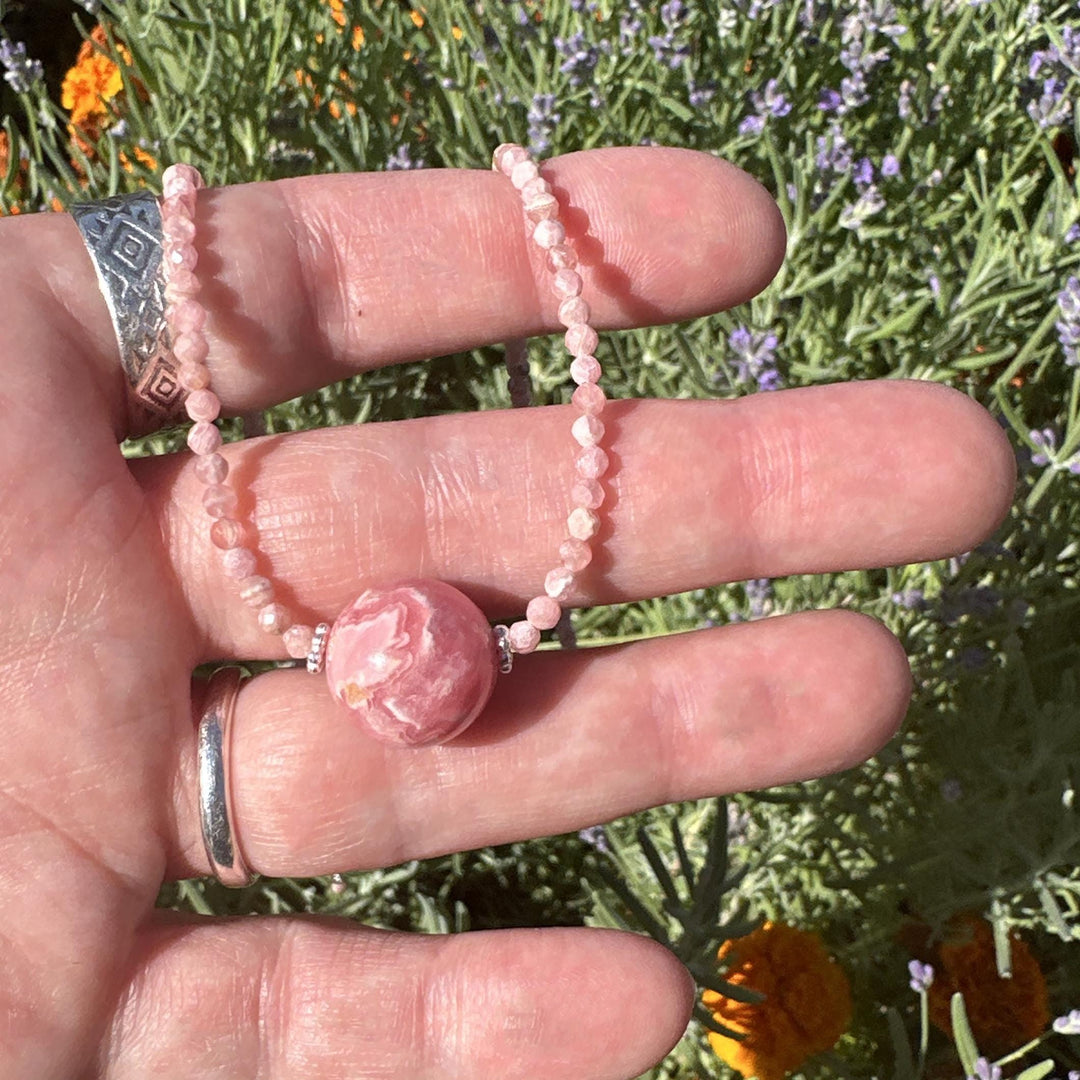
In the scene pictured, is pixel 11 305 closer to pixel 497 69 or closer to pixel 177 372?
pixel 177 372

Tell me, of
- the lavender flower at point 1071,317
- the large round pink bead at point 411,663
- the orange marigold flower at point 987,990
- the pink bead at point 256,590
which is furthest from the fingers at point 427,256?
the orange marigold flower at point 987,990

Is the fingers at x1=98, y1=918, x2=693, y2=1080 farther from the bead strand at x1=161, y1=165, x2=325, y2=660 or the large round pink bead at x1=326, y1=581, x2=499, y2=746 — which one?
the bead strand at x1=161, y1=165, x2=325, y2=660

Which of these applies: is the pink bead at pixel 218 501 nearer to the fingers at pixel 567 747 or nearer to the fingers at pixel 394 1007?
the fingers at pixel 567 747

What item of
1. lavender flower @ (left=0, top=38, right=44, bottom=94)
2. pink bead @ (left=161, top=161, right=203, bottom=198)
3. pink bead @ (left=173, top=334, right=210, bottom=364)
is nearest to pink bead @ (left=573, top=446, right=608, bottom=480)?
pink bead @ (left=173, top=334, right=210, bottom=364)

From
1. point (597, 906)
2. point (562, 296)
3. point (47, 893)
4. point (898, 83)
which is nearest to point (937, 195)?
point (898, 83)

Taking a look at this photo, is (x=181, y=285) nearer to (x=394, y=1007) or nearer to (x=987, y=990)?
(x=394, y=1007)

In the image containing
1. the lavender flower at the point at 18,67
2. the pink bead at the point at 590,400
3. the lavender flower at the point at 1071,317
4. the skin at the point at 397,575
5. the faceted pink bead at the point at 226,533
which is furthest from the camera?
the lavender flower at the point at 18,67
